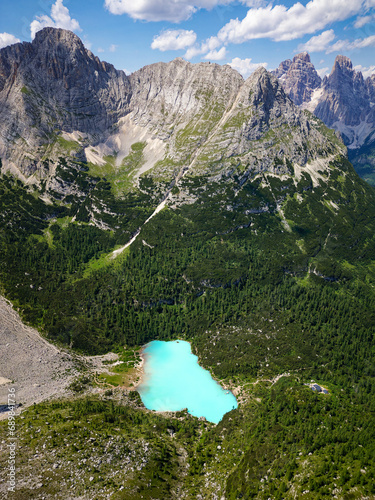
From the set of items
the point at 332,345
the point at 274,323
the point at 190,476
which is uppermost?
the point at 274,323

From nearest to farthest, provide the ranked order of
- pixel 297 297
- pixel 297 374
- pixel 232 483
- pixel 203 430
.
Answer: pixel 232 483
pixel 203 430
pixel 297 374
pixel 297 297

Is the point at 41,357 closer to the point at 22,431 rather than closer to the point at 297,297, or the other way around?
the point at 22,431

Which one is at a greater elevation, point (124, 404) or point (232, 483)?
point (124, 404)

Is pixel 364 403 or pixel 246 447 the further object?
pixel 364 403

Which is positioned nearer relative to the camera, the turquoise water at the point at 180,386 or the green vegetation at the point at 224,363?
the green vegetation at the point at 224,363

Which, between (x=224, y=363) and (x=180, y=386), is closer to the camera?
(x=180, y=386)

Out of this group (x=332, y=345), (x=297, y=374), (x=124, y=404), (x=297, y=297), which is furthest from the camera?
(x=297, y=297)

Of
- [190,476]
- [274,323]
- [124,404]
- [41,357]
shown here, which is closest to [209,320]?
[274,323]

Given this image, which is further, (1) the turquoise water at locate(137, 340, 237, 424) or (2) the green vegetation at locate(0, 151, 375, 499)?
(1) the turquoise water at locate(137, 340, 237, 424)
